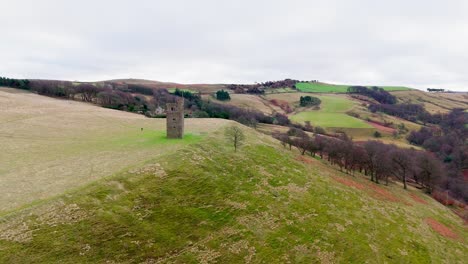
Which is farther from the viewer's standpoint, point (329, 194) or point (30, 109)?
point (30, 109)

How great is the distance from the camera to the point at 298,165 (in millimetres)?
58750

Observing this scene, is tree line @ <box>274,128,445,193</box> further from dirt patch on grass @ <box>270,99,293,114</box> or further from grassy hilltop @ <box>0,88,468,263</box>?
dirt patch on grass @ <box>270,99,293,114</box>

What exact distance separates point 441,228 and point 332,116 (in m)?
110

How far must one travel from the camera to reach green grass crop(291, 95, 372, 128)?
444 ft

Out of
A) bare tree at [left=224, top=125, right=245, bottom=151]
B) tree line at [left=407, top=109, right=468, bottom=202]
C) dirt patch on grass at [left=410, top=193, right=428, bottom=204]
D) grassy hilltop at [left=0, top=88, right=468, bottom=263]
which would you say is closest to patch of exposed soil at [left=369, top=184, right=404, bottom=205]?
grassy hilltop at [left=0, top=88, right=468, bottom=263]

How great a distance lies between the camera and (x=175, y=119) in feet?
179

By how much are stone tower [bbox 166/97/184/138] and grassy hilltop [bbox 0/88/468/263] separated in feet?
8.78

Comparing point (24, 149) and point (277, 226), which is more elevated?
point (24, 149)

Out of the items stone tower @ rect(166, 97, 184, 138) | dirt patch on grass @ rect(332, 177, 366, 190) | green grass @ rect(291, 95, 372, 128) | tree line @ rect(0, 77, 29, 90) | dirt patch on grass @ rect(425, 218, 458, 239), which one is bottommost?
dirt patch on grass @ rect(425, 218, 458, 239)

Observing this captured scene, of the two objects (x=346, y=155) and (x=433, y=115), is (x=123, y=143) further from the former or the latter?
(x=433, y=115)

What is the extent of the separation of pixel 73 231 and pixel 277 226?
2221cm

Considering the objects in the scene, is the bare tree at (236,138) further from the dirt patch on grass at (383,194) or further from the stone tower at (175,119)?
the dirt patch on grass at (383,194)

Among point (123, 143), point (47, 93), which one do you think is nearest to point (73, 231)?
point (123, 143)

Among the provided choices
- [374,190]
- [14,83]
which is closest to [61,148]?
[374,190]
